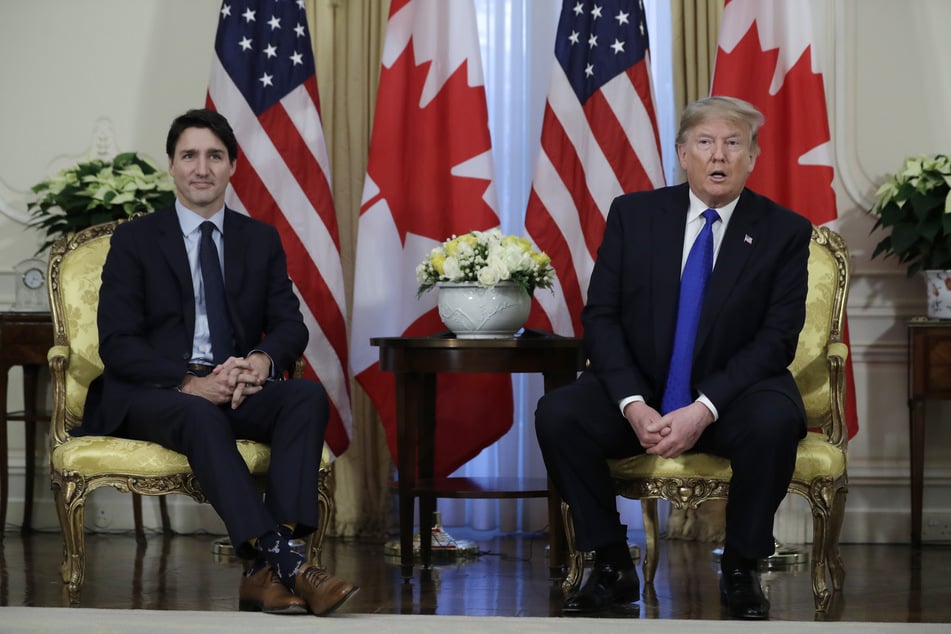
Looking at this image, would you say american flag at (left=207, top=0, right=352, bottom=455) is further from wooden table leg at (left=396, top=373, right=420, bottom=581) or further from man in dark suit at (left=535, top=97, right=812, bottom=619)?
man in dark suit at (left=535, top=97, right=812, bottom=619)

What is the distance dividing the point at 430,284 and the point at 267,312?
685 mm

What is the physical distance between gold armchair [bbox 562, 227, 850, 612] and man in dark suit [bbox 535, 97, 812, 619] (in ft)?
0.23

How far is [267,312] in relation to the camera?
389 cm

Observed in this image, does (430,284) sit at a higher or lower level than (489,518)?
higher

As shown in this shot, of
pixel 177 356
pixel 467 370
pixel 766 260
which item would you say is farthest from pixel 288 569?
pixel 766 260

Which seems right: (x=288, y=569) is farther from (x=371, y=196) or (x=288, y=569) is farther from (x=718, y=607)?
(x=371, y=196)

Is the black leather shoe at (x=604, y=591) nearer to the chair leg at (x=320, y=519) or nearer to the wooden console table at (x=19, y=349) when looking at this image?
the chair leg at (x=320, y=519)

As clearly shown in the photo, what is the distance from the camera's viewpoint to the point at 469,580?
4.15m

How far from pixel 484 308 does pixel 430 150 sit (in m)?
1.00

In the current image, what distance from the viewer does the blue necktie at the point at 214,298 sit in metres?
3.73

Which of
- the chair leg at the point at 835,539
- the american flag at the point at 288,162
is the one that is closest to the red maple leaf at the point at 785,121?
the chair leg at the point at 835,539

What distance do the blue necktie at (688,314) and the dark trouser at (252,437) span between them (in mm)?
1042

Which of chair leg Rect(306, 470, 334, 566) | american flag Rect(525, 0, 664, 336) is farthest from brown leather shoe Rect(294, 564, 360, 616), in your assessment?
american flag Rect(525, 0, 664, 336)

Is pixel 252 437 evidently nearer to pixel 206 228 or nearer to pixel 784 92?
pixel 206 228
